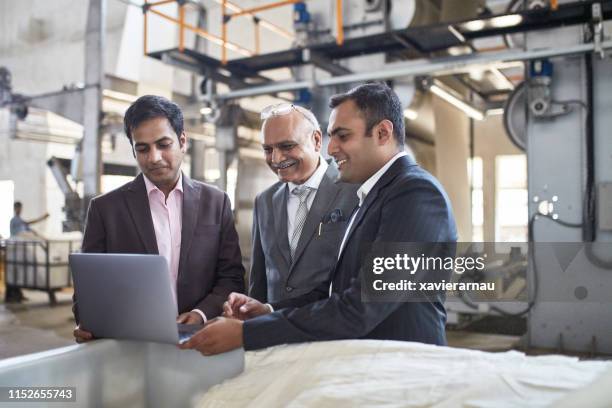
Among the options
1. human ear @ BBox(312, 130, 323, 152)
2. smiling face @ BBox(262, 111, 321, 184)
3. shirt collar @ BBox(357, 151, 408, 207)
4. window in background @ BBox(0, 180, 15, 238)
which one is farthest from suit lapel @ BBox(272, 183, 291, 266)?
window in background @ BBox(0, 180, 15, 238)

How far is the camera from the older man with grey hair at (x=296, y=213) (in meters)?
2.32

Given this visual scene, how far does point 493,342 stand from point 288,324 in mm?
4749

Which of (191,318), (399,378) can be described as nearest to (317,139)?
(191,318)

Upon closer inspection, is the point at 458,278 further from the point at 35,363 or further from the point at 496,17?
the point at 35,363

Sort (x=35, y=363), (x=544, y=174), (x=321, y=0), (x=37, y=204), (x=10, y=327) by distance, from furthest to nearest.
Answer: (x=37, y=204), (x=10, y=327), (x=321, y=0), (x=544, y=174), (x=35, y=363)

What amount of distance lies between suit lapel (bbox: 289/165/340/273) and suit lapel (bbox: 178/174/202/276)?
1.49 ft

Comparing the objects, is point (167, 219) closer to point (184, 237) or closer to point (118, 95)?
point (184, 237)

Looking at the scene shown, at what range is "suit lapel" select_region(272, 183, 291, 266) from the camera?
2434 mm

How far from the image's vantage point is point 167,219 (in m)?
2.21

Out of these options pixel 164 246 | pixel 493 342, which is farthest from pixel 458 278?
pixel 164 246

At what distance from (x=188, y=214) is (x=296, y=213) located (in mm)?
526

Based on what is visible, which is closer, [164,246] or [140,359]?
[140,359]

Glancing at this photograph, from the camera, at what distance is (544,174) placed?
5.21 m

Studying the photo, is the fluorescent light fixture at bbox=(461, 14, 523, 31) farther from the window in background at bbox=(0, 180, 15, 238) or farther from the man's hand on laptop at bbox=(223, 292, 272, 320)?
the window in background at bbox=(0, 180, 15, 238)
